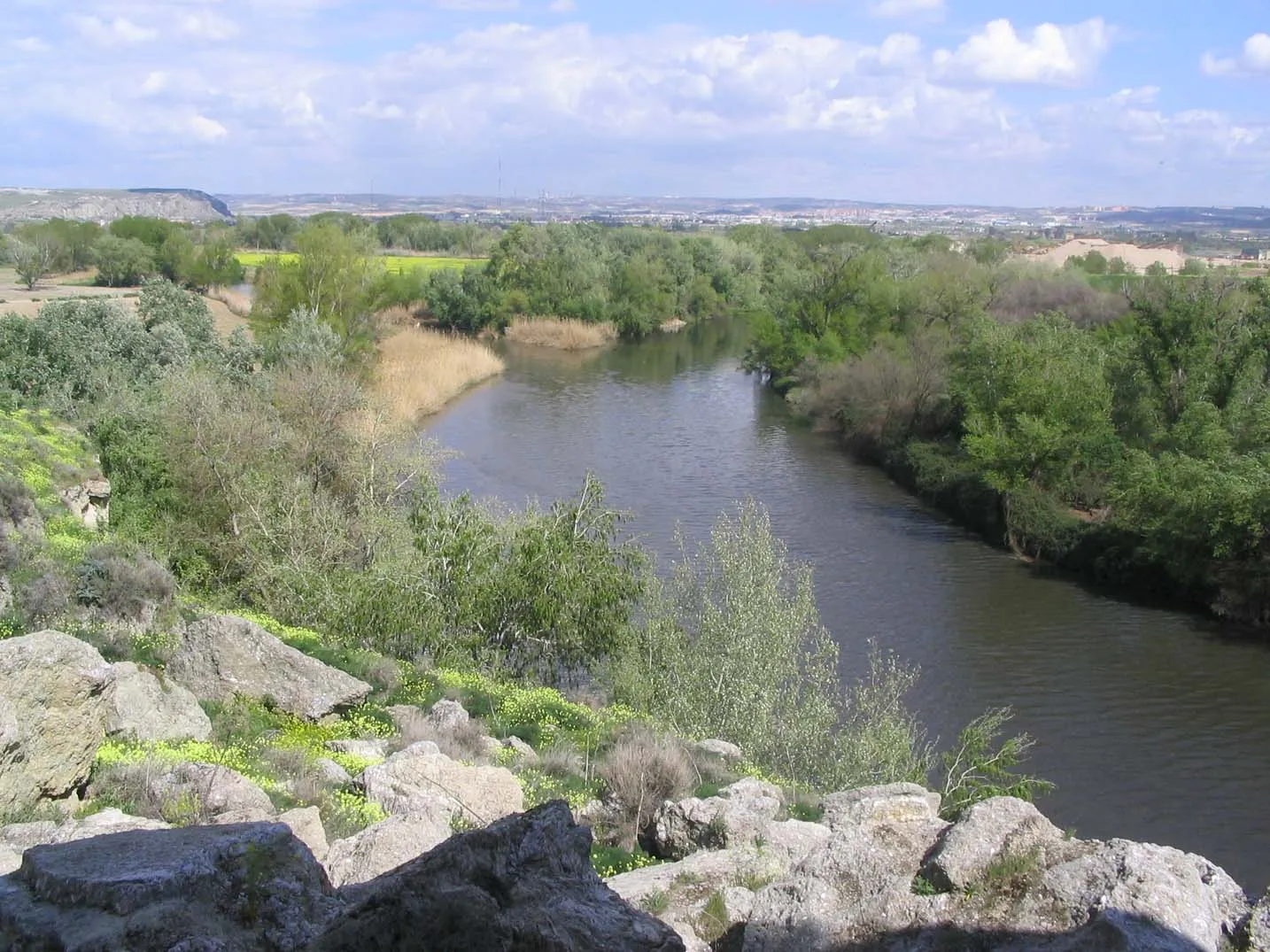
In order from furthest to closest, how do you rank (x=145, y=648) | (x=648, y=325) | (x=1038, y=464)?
(x=648, y=325), (x=1038, y=464), (x=145, y=648)

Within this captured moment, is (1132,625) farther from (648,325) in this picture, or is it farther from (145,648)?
(648,325)

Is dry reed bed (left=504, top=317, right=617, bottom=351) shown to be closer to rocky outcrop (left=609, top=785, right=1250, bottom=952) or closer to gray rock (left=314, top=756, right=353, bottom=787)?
gray rock (left=314, top=756, right=353, bottom=787)

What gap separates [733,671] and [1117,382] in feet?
84.6

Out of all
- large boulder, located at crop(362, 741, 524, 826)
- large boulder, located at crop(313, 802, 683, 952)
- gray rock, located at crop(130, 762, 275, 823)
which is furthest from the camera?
large boulder, located at crop(362, 741, 524, 826)

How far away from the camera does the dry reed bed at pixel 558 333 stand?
72062mm

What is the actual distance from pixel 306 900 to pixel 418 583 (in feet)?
43.3

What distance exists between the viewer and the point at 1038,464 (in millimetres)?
35500

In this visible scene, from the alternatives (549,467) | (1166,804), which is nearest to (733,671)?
(1166,804)

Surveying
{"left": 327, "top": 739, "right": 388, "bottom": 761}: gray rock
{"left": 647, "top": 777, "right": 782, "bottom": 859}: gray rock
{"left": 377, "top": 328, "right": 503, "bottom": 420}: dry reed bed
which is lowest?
{"left": 377, "top": 328, "right": 503, "bottom": 420}: dry reed bed

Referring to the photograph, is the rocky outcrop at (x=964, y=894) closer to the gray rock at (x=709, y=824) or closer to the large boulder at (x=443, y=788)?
the gray rock at (x=709, y=824)

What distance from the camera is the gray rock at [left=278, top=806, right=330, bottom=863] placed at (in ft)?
28.6

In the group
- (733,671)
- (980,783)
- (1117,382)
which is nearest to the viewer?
(980,783)

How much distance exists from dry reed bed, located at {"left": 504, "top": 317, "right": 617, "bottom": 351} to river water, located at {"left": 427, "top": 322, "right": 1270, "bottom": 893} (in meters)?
20.2

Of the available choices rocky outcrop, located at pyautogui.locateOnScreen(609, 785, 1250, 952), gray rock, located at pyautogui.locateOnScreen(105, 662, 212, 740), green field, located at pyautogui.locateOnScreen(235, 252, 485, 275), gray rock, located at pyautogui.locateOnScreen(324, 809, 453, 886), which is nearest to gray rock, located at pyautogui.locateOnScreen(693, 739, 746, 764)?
rocky outcrop, located at pyautogui.locateOnScreen(609, 785, 1250, 952)
